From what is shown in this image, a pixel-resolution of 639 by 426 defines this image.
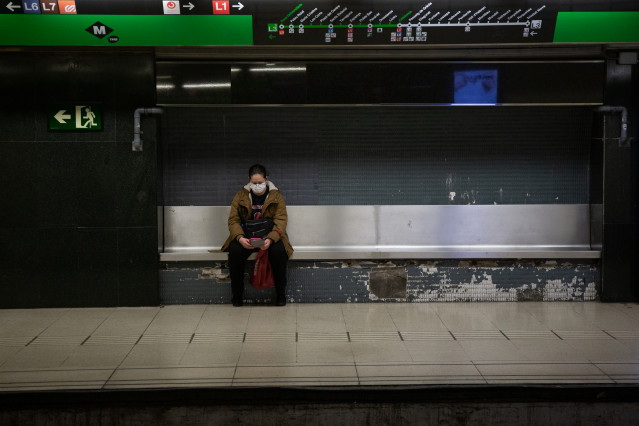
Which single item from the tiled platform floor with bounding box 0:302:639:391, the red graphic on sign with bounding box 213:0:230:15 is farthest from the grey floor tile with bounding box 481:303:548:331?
the red graphic on sign with bounding box 213:0:230:15

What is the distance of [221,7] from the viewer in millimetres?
6008

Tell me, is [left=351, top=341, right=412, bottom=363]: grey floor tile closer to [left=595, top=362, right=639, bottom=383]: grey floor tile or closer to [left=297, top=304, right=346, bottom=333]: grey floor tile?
[left=297, top=304, right=346, bottom=333]: grey floor tile

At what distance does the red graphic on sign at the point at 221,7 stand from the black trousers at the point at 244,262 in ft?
7.60

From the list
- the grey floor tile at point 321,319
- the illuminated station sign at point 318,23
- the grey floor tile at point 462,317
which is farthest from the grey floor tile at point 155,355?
the illuminated station sign at point 318,23

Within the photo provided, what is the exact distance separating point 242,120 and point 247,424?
3723 millimetres

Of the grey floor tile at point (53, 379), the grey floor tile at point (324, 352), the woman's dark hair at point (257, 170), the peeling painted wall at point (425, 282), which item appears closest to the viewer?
the grey floor tile at point (53, 379)

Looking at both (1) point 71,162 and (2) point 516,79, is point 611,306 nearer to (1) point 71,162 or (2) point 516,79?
(2) point 516,79

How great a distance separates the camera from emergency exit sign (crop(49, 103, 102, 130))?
6488 mm

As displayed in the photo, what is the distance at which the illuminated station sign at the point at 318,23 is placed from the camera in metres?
5.98

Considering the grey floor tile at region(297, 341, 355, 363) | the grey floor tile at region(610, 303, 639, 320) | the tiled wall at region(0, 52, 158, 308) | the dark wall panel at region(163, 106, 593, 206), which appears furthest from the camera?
the dark wall panel at region(163, 106, 593, 206)

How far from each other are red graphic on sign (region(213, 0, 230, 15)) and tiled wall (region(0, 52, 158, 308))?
102cm

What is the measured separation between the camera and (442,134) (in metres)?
7.03

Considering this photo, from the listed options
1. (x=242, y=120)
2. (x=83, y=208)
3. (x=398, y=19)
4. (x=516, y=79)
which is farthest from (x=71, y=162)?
(x=516, y=79)

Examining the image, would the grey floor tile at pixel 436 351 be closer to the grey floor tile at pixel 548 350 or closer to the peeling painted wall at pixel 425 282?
the grey floor tile at pixel 548 350
